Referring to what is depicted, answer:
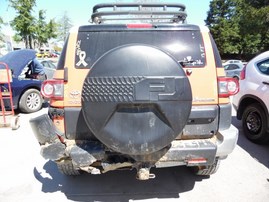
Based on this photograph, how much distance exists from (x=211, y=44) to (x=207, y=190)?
179 cm

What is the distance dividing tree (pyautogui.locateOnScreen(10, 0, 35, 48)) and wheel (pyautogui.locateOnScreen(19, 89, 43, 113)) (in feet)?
62.5

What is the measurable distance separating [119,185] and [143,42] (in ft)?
6.07

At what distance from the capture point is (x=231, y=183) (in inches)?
130

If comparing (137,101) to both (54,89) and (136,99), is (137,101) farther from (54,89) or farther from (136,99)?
(54,89)

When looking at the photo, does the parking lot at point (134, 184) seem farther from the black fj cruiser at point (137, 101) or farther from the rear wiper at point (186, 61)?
the rear wiper at point (186, 61)

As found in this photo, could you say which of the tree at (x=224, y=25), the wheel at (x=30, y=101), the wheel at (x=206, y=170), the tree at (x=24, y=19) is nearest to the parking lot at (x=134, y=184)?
the wheel at (x=206, y=170)

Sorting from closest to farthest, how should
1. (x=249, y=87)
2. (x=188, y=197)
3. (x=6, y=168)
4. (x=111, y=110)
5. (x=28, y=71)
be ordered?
(x=111, y=110)
(x=188, y=197)
(x=6, y=168)
(x=249, y=87)
(x=28, y=71)

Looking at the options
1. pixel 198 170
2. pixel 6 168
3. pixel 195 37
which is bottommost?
pixel 6 168

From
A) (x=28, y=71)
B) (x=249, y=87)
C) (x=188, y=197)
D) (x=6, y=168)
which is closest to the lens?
(x=188, y=197)

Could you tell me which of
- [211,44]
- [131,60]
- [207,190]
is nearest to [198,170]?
[207,190]

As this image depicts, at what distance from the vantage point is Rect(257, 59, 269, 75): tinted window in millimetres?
4405

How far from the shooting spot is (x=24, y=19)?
77.8 ft

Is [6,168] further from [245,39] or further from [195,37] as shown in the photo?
[245,39]

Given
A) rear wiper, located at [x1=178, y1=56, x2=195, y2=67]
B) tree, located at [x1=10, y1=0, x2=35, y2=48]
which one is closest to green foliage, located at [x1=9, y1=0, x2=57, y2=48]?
tree, located at [x1=10, y1=0, x2=35, y2=48]
